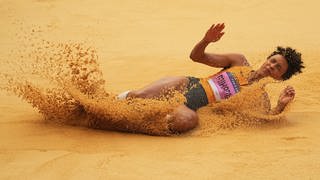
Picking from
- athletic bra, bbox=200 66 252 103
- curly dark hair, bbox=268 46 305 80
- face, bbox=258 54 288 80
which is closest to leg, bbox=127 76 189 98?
athletic bra, bbox=200 66 252 103

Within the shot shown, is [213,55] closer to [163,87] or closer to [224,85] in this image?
[224,85]

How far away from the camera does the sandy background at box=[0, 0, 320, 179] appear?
312 centimetres

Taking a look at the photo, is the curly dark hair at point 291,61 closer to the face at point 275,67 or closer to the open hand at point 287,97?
the face at point 275,67

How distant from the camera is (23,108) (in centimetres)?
479

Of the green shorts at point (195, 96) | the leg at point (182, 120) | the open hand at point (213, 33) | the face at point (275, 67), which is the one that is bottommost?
the leg at point (182, 120)

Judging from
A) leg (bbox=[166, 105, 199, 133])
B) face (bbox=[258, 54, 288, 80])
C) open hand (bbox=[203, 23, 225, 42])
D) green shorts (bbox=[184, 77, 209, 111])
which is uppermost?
open hand (bbox=[203, 23, 225, 42])

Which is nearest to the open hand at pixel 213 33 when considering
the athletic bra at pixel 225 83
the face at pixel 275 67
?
the athletic bra at pixel 225 83

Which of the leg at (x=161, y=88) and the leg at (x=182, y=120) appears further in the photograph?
the leg at (x=161, y=88)

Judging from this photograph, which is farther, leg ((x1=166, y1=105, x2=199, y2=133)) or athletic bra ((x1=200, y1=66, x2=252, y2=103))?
athletic bra ((x1=200, y1=66, x2=252, y2=103))

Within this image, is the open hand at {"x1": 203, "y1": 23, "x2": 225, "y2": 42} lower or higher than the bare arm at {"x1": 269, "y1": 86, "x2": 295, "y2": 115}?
higher

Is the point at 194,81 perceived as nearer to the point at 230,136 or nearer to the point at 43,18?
the point at 230,136

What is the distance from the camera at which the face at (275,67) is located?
14.8 feet

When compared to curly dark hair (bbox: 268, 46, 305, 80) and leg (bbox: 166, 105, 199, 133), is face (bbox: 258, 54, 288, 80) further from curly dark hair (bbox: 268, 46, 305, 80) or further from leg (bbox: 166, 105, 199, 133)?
leg (bbox: 166, 105, 199, 133)

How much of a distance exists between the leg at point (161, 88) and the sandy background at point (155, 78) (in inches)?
15.8
